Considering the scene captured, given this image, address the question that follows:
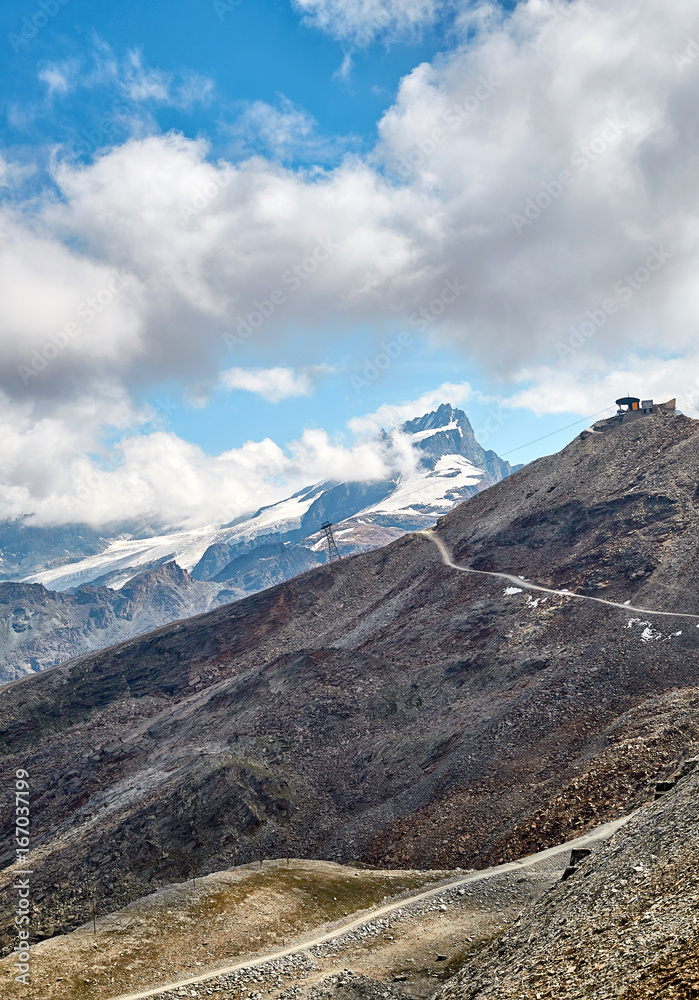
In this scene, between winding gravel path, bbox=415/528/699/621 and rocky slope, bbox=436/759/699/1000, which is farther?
winding gravel path, bbox=415/528/699/621

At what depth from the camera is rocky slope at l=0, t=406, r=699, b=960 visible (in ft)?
204

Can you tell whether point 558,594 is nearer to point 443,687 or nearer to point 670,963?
point 443,687

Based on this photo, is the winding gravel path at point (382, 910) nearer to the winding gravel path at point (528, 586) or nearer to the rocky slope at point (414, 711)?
the rocky slope at point (414, 711)

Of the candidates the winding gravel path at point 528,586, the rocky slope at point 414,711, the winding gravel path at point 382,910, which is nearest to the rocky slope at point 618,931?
the winding gravel path at point 382,910

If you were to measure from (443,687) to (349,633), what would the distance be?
118 ft

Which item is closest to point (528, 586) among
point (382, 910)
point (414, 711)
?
point (414, 711)

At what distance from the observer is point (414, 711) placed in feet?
284

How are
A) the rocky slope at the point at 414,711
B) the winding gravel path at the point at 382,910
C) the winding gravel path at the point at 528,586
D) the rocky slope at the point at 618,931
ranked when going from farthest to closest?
1. the winding gravel path at the point at 528,586
2. the rocky slope at the point at 414,711
3. the winding gravel path at the point at 382,910
4. the rocky slope at the point at 618,931

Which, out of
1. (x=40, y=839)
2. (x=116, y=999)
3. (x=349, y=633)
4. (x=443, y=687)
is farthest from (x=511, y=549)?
(x=116, y=999)

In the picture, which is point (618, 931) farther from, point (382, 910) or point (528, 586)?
point (528, 586)

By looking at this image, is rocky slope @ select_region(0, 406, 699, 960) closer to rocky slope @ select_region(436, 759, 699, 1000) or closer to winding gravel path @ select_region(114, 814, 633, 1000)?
winding gravel path @ select_region(114, 814, 633, 1000)

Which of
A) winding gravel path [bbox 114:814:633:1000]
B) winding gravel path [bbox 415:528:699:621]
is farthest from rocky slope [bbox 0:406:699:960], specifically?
winding gravel path [bbox 114:814:633:1000]

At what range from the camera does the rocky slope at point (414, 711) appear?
6212 centimetres

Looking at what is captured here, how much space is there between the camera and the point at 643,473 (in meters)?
122
